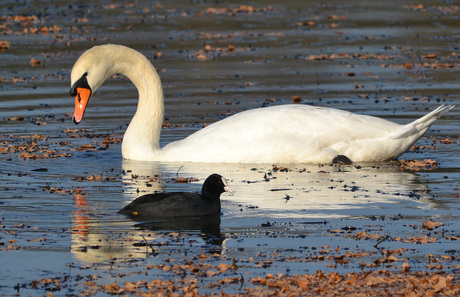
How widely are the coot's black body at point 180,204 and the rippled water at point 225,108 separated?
30 centimetres

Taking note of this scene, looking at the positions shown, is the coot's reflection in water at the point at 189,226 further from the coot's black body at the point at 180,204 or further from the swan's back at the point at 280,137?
the swan's back at the point at 280,137

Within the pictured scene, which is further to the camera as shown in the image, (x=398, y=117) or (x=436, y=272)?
(x=398, y=117)

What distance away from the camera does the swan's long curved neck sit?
1502 cm

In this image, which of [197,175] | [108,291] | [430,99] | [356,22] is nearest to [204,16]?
[356,22]

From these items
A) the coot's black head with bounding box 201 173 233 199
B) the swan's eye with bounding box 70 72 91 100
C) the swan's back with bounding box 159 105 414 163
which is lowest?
the coot's black head with bounding box 201 173 233 199

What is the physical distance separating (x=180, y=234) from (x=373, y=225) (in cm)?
196

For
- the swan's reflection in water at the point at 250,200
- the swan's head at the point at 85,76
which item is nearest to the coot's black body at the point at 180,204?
the swan's reflection in water at the point at 250,200

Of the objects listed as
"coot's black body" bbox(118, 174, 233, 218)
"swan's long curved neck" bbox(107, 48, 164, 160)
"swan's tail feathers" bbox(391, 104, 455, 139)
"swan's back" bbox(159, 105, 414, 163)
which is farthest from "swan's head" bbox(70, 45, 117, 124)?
"swan's tail feathers" bbox(391, 104, 455, 139)

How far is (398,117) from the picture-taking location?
58.1 feet

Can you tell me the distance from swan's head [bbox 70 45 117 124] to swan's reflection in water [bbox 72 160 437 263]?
41.7 inches

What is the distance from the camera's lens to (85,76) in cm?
1469

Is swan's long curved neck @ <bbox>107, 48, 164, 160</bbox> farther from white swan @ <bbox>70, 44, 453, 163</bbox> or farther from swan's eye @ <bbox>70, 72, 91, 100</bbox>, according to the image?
swan's eye @ <bbox>70, 72, 91, 100</bbox>

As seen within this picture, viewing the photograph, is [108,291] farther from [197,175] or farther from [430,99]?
[430,99]

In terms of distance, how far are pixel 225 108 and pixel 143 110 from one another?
386 centimetres
